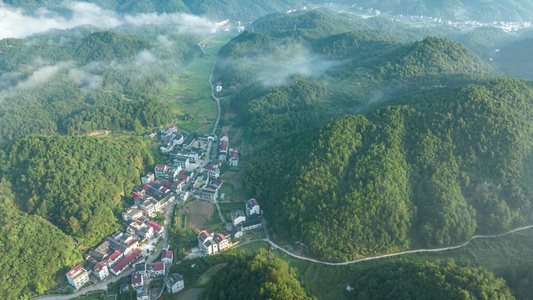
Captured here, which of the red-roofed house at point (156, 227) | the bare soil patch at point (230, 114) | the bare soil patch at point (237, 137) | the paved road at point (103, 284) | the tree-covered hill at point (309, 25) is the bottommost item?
the paved road at point (103, 284)

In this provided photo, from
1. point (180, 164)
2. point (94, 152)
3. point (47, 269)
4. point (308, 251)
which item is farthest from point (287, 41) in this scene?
point (47, 269)

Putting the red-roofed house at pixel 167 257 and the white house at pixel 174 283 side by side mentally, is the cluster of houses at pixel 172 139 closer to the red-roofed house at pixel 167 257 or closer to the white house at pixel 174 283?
the red-roofed house at pixel 167 257

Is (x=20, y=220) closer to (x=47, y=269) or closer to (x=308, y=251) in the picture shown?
(x=47, y=269)

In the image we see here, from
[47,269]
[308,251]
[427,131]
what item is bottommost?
[308,251]

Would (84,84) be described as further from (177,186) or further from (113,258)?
(113,258)

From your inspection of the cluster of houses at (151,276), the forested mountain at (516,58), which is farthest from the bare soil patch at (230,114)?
the forested mountain at (516,58)

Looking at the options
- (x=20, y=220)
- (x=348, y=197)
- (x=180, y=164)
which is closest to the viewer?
(x=20, y=220)
